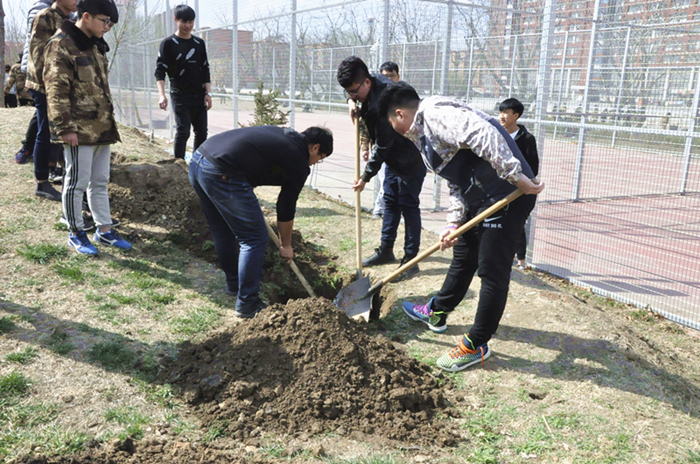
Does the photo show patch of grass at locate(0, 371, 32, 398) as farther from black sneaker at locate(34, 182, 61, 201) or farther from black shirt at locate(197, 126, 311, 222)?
black sneaker at locate(34, 182, 61, 201)

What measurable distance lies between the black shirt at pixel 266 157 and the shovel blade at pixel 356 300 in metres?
1.02

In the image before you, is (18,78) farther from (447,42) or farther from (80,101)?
(447,42)

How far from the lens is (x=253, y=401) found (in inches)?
116

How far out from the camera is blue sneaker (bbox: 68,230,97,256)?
465 cm

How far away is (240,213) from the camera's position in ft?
12.1

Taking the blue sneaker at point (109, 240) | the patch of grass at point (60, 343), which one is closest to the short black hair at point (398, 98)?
the patch of grass at point (60, 343)

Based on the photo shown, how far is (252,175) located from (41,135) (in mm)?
2924

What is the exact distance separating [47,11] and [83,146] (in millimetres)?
1750

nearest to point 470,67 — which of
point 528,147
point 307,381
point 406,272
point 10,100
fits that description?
point 528,147

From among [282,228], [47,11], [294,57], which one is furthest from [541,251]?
[47,11]

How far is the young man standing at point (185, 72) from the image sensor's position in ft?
21.9

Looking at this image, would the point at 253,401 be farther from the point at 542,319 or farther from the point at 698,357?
the point at 698,357

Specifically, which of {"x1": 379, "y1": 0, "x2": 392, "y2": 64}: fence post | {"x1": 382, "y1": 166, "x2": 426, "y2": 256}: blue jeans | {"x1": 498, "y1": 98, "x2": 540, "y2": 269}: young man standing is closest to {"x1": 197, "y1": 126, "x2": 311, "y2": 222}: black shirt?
{"x1": 382, "y1": 166, "x2": 426, "y2": 256}: blue jeans

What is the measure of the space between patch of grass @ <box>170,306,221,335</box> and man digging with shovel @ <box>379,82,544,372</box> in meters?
1.66
